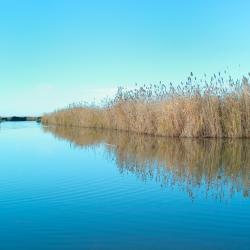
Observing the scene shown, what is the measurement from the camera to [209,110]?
18.8 m

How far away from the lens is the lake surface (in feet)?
16.2

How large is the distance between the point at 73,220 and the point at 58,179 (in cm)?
329

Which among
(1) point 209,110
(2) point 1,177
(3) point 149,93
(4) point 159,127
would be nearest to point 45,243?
(2) point 1,177

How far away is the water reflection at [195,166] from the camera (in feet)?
26.0

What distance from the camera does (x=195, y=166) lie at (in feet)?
34.8

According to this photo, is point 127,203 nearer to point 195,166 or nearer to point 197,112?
point 195,166

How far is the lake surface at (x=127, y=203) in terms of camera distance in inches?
194

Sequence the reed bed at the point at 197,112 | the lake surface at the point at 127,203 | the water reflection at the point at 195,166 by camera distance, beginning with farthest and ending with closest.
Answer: the reed bed at the point at 197,112
the water reflection at the point at 195,166
the lake surface at the point at 127,203

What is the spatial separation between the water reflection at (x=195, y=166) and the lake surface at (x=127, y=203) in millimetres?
21

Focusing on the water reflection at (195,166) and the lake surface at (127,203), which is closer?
the lake surface at (127,203)

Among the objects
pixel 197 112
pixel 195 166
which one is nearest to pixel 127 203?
pixel 195 166

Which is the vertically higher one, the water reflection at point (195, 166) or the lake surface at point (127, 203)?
the water reflection at point (195, 166)

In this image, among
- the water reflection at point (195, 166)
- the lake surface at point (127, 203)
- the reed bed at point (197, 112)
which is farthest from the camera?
the reed bed at point (197, 112)

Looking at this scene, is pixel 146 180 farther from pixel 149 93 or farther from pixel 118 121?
pixel 118 121
